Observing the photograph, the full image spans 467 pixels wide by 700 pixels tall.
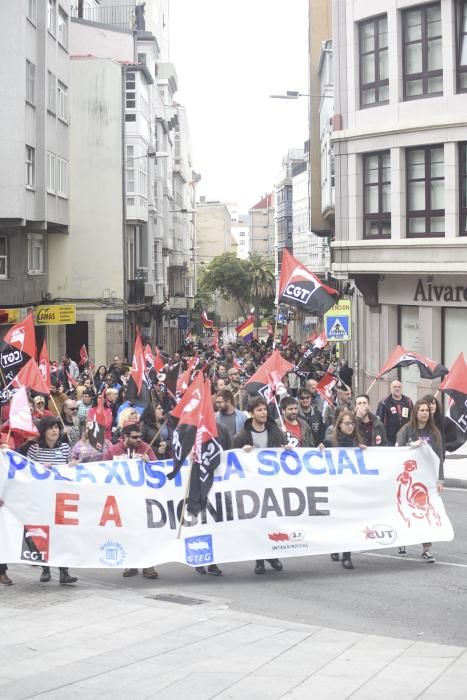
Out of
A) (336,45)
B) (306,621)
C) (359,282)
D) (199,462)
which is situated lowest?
(306,621)

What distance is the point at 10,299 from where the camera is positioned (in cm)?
3775

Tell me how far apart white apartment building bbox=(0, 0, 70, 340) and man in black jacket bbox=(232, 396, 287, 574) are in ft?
84.5

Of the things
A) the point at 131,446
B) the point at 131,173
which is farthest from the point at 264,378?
the point at 131,173

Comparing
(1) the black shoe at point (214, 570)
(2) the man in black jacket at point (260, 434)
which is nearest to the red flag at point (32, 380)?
(2) the man in black jacket at point (260, 434)

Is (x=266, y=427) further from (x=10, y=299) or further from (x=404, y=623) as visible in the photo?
(x=10, y=299)

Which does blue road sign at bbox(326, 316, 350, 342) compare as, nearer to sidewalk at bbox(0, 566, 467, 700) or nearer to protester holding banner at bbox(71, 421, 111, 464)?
protester holding banner at bbox(71, 421, 111, 464)

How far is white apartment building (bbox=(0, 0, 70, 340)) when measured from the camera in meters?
35.8

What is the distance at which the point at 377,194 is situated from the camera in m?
27.5

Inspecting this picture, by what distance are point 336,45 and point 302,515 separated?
1921 cm

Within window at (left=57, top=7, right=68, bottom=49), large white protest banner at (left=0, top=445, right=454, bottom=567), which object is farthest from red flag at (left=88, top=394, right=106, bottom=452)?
window at (left=57, top=7, right=68, bottom=49)

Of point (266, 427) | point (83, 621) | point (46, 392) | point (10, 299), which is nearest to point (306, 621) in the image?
point (83, 621)

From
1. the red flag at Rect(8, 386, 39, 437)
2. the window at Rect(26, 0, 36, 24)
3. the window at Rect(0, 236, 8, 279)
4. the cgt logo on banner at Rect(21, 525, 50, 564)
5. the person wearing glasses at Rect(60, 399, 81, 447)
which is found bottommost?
the cgt logo on banner at Rect(21, 525, 50, 564)

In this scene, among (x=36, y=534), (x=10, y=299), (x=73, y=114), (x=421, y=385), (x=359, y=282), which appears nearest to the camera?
(x=36, y=534)

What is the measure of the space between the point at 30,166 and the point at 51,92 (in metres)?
3.48
